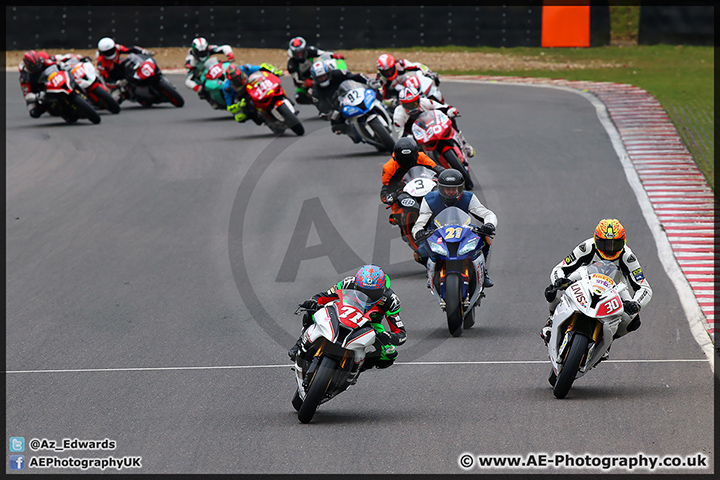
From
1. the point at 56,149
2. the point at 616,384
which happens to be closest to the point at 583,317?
the point at 616,384

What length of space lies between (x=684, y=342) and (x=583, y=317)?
213cm

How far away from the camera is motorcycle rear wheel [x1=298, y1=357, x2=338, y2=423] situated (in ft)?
21.9

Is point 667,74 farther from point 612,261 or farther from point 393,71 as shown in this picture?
point 612,261

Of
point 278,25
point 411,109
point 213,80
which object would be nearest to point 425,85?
point 411,109

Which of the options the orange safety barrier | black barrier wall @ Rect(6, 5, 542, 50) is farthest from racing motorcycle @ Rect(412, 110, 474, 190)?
the orange safety barrier

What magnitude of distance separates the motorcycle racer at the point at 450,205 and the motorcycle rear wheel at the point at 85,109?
12304mm

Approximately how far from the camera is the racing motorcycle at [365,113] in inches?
639

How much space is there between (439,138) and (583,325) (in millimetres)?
6639

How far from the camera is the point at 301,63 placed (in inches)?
784

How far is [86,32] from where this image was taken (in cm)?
2781

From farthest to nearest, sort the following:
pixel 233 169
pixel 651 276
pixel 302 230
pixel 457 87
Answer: pixel 457 87
pixel 233 169
pixel 302 230
pixel 651 276

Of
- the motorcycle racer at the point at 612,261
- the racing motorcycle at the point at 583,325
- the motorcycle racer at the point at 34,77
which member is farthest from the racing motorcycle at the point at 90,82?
the racing motorcycle at the point at 583,325

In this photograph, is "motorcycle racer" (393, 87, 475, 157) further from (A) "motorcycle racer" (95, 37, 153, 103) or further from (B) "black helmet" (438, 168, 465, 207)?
(A) "motorcycle racer" (95, 37, 153, 103)

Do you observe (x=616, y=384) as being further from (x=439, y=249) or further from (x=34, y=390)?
(x=34, y=390)
